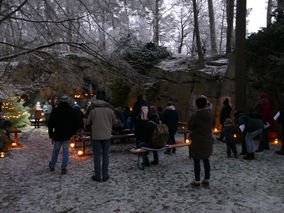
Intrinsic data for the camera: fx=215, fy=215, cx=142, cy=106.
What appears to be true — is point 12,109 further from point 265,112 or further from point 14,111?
point 265,112

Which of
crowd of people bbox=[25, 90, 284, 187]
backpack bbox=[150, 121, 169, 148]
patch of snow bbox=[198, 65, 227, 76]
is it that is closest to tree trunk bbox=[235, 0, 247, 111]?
crowd of people bbox=[25, 90, 284, 187]

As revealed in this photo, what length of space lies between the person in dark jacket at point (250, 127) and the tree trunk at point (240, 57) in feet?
10.0

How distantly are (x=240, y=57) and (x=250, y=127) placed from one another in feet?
14.8

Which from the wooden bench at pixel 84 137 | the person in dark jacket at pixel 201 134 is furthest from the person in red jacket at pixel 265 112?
the wooden bench at pixel 84 137

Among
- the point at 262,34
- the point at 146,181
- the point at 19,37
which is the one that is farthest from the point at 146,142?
the point at 262,34

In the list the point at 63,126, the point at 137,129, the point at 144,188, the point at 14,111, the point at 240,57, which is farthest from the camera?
the point at 14,111

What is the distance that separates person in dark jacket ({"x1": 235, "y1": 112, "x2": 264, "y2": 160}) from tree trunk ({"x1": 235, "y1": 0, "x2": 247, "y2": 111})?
306cm

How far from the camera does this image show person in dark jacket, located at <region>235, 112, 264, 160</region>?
677cm

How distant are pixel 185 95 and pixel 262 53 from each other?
194 inches

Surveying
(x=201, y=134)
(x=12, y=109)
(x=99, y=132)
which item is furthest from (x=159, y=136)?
(x=12, y=109)

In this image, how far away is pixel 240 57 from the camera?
9.98 metres

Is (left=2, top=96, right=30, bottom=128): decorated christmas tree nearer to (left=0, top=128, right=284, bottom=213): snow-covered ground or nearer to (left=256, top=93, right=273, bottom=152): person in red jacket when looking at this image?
(left=0, top=128, right=284, bottom=213): snow-covered ground

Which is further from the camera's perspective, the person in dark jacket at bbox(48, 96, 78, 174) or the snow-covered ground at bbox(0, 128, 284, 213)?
the person in dark jacket at bbox(48, 96, 78, 174)

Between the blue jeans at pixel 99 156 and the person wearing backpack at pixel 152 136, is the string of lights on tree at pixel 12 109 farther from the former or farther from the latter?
the person wearing backpack at pixel 152 136
